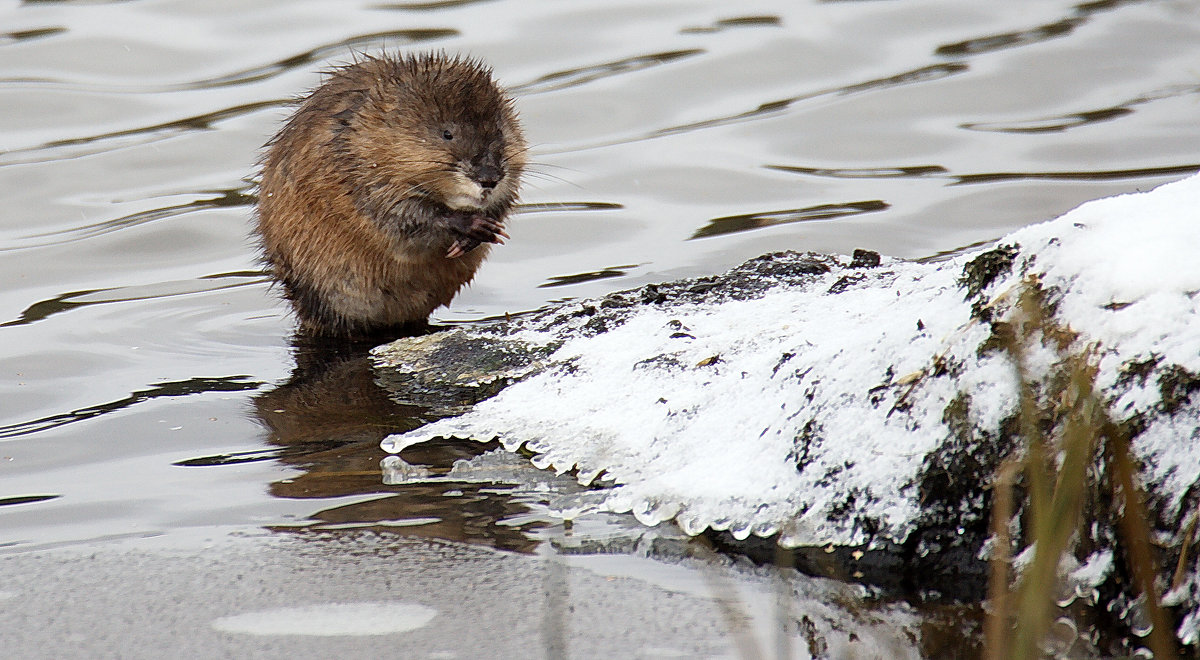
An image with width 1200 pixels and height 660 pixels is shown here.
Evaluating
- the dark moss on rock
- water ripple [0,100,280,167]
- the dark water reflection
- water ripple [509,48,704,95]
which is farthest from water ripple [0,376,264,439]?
water ripple [509,48,704,95]

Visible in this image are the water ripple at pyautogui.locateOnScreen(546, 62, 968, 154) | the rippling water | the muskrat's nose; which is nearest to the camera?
the rippling water

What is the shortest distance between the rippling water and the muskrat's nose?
0.78 m

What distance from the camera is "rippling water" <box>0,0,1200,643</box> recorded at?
4055 millimetres

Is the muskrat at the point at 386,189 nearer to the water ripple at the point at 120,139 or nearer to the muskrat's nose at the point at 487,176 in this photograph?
the muskrat's nose at the point at 487,176

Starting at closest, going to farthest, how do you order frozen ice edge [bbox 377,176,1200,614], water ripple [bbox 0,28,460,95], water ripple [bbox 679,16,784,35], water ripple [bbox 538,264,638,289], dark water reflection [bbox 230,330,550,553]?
frozen ice edge [bbox 377,176,1200,614] < dark water reflection [bbox 230,330,550,553] < water ripple [bbox 538,264,638,289] < water ripple [bbox 0,28,460,95] < water ripple [bbox 679,16,784,35]

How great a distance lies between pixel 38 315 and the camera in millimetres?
5883

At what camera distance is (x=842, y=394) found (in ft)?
9.48

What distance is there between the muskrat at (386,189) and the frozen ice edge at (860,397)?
1.45 meters

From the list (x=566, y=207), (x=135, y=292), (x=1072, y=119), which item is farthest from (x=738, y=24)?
(x=135, y=292)

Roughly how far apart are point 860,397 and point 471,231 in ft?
8.50

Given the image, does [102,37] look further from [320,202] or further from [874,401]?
[874,401]

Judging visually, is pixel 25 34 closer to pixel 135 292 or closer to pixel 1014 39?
pixel 135 292

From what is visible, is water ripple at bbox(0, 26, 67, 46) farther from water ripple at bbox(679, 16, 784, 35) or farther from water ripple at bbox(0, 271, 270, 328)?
water ripple at bbox(679, 16, 784, 35)

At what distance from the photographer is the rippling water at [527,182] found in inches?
160
